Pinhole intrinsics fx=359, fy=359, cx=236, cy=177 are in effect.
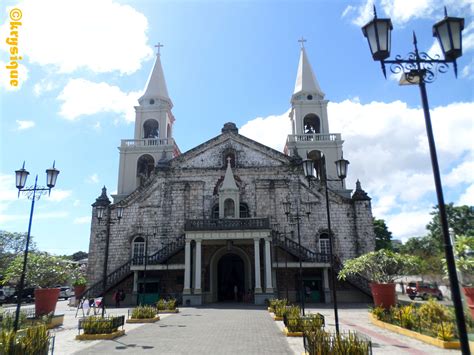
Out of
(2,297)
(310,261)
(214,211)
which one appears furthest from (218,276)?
(2,297)

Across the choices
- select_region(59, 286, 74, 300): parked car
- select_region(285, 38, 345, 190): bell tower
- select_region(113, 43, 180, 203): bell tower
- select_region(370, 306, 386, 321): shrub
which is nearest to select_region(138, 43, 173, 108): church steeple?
select_region(113, 43, 180, 203): bell tower

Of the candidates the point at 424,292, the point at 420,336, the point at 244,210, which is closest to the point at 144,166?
the point at 244,210

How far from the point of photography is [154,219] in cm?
2997

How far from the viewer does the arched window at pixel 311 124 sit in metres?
36.9

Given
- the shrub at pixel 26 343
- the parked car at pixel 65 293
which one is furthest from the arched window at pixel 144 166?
the shrub at pixel 26 343

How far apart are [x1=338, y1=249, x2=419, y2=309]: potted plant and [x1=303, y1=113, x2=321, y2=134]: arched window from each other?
22293mm

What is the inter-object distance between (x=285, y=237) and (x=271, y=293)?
5.06 m

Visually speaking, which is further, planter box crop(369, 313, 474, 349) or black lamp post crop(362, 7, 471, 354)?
planter box crop(369, 313, 474, 349)

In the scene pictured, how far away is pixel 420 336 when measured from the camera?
1110 centimetres

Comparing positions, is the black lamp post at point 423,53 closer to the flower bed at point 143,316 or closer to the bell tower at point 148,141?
the flower bed at point 143,316

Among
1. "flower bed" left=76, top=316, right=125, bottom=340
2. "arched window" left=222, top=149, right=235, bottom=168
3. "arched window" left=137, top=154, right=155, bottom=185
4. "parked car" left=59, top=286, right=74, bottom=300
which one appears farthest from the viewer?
"parked car" left=59, top=286, right=74, bottom=300

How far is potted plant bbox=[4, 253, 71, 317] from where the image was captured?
53.4 ft

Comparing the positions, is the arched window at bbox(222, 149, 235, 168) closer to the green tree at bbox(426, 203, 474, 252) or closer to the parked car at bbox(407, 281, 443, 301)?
the parked car at bbox(407, 281, 443, 301)

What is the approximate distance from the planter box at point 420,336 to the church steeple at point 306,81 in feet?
86.0
